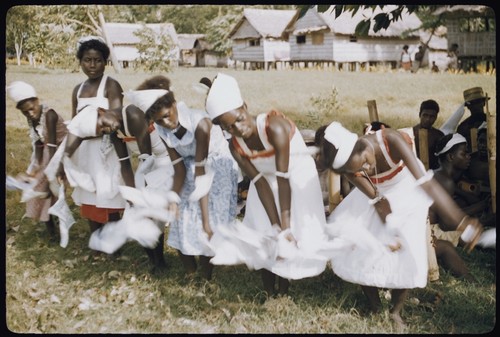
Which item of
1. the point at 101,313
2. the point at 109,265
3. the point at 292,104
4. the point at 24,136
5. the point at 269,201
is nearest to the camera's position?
the point at 269,201

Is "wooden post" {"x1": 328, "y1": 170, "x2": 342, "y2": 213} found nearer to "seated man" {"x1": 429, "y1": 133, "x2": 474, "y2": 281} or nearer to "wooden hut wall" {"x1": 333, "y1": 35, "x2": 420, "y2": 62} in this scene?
"seated man" {"x1": 429, "y1": 133, "x2": 474, "y2": 281}

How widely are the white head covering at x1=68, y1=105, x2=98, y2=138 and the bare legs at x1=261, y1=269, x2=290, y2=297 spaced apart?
1.59 m

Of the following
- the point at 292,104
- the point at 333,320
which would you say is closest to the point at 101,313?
the point at 333,320

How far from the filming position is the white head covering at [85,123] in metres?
3.54

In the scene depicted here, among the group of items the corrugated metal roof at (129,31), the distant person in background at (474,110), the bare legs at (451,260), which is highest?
the corrugated metal roof at (129,31)

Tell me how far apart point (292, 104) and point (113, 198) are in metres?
7.31

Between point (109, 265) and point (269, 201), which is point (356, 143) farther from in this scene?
point (109, 265)

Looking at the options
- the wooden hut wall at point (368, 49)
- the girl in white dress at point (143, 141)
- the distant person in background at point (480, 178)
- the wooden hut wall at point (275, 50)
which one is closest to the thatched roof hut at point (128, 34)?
the girl in white dress at point (143, 141)

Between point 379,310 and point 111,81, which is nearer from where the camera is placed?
point 379,310

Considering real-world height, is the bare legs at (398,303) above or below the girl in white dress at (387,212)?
below

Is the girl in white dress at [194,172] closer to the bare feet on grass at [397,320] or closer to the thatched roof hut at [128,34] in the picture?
the bare feet on grass at [397,320]

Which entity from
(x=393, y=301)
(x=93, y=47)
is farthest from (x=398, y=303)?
(x=93, y=47)

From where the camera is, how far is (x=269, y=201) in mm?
3064

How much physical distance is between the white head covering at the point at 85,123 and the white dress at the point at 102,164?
0.48ft
